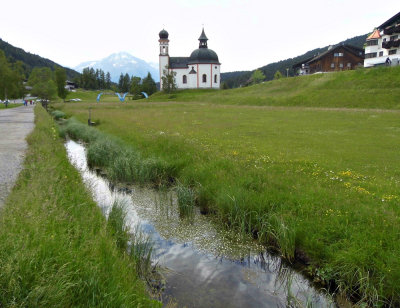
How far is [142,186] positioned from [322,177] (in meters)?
7.91

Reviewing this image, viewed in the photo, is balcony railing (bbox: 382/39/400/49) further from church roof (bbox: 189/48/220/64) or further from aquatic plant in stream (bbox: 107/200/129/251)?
aquatic plant in stream (bbox: 107/200/129/251)

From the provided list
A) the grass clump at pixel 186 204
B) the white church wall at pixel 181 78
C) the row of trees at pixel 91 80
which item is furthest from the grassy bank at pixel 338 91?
the row of trees at pixel 91 80

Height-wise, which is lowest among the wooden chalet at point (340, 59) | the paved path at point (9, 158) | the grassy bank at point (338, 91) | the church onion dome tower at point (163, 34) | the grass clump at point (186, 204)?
the grass clump at point (186, 204)

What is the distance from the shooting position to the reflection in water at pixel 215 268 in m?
6.59

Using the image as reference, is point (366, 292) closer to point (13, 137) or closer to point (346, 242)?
point (346, 242)

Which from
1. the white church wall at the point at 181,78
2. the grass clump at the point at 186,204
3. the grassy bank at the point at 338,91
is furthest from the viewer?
the white church wall at the point at 181,78

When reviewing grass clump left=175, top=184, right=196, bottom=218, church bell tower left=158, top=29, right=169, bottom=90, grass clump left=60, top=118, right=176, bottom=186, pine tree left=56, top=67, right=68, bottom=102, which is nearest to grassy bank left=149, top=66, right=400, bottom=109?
grass clump left=60, top=118, right=176, bottom=186

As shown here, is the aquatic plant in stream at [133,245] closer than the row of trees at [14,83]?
Yes

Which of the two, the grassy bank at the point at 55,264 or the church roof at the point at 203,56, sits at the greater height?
the church roof at the point at 203,56

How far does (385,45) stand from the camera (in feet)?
240

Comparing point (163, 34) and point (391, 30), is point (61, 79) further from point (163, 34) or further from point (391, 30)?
point (391, 30)

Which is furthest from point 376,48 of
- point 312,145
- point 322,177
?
point 322,177

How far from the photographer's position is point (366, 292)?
6227 mm

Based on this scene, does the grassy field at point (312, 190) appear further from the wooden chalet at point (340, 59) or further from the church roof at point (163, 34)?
the church roof at point (163, 34)
